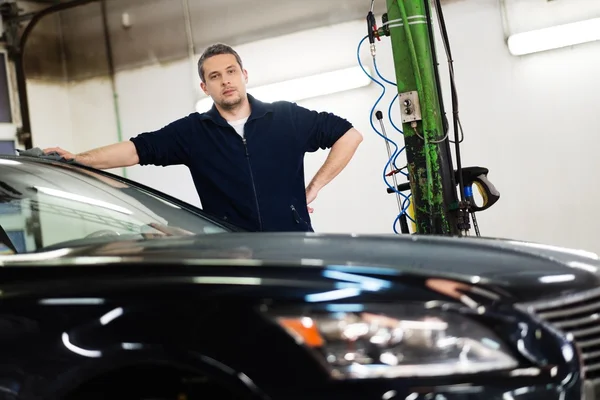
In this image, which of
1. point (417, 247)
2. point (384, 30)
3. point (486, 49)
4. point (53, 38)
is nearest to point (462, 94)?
point (486, 49)

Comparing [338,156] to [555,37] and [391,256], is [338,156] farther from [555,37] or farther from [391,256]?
[555,37]

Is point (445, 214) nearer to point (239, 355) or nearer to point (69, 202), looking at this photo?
point (69, 202)

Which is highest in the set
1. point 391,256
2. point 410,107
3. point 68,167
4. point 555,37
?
point 555,37

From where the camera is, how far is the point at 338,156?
12.2ft


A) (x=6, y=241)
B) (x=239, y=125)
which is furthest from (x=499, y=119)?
(x=6, y=241)

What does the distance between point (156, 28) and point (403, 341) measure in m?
6.59

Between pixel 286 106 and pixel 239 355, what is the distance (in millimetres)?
2369

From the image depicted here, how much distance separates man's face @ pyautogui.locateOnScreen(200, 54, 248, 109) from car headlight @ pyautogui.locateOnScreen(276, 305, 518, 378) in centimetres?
231

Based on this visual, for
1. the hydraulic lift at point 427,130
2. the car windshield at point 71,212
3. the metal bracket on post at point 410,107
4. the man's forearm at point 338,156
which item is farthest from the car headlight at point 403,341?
the metal bracket on post at point 410,107

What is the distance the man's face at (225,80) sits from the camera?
11.6ft

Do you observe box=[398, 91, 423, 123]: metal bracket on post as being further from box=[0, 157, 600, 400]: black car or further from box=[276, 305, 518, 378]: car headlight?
box=[276, 305, 518, 378]: car headlight

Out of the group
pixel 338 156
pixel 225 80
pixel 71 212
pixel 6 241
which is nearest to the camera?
pixel 6 241

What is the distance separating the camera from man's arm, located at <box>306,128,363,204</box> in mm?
3680

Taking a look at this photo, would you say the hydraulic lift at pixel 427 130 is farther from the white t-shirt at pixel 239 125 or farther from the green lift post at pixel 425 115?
the white t-shirt at pixel 239 125
